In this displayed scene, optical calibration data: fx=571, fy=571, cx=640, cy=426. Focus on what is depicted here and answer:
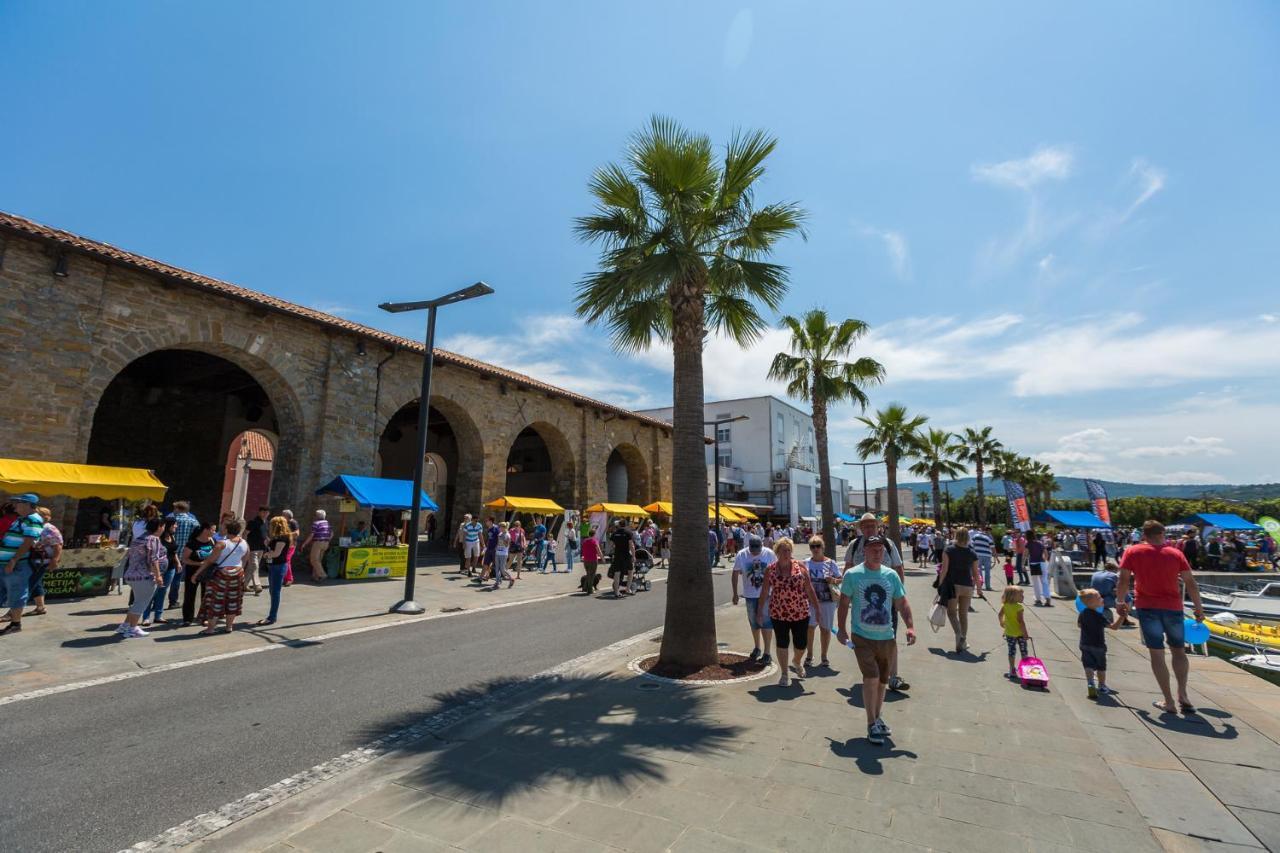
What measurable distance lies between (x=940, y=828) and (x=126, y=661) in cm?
867

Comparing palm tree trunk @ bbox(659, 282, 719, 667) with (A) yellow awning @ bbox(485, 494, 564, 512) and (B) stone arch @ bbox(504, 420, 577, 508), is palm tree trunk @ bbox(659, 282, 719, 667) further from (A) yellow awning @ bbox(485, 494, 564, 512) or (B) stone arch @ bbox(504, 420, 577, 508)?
(B) stone arch @ bbox(504, 420, 577, 508)

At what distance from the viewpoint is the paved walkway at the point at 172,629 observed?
647cm

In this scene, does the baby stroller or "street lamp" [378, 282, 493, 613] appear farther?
the baby stroller

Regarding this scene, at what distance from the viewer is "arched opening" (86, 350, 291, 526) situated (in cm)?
2019

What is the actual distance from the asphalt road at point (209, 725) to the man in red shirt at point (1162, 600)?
6.39 m

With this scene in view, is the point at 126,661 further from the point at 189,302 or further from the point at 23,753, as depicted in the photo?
the point at 189,302

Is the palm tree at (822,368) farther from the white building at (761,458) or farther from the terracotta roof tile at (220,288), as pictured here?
the white building at (761,458)

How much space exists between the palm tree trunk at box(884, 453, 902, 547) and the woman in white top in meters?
18.9

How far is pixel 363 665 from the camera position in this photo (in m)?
7.03

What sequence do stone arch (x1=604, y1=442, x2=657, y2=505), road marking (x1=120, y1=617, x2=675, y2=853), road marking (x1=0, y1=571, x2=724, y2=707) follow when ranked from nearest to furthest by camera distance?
road marking (x1=120, y1=617, x2=675, y2=853) → road marking (x1=0, y1=571, x2=724, y2=707) → stone arch (x1=604, y1=442, x2=657, y2=505)

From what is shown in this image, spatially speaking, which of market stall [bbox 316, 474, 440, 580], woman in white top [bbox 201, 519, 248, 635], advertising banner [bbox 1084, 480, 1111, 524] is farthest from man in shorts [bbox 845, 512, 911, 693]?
advertising banner [bbox 1084, 480, 1111, 524]

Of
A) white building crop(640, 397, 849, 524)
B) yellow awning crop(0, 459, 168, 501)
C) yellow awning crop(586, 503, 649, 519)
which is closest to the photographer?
yellow awning crop(0, 459, 168, 501)

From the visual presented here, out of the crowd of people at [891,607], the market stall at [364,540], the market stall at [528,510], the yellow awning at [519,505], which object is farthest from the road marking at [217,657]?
the yellow awning at [519,505]

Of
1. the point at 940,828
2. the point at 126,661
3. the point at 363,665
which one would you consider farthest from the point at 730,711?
the point at 126,661
